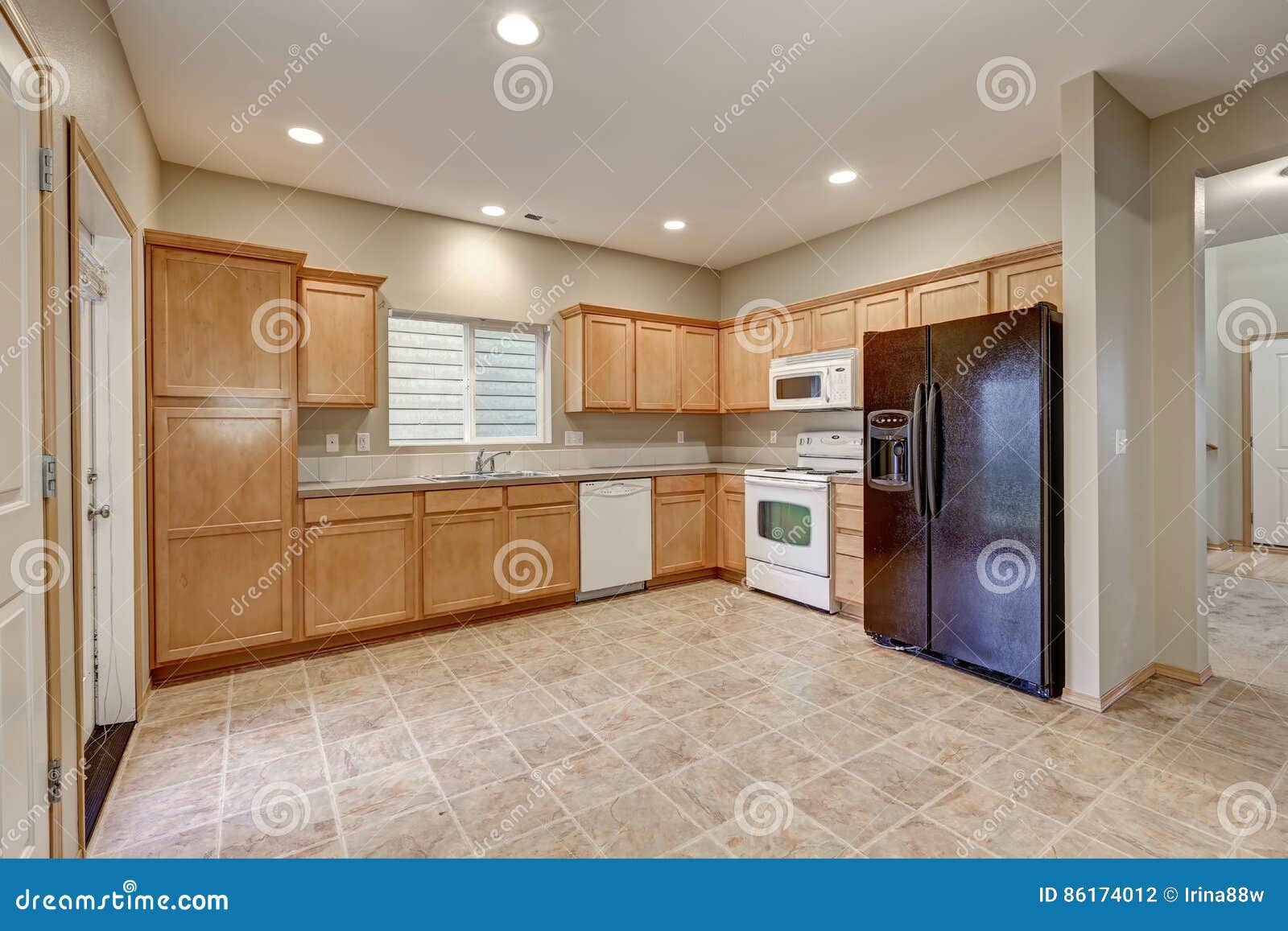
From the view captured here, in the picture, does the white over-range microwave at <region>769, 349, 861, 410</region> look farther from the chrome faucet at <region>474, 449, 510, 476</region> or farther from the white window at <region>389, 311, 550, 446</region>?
the chrome faucet at <region>474, 449, 510, 476</region>

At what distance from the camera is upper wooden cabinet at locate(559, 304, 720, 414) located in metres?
4.94

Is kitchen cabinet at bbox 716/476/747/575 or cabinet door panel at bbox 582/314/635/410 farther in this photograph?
kitchen cabinet at bbox 716/476/747/575

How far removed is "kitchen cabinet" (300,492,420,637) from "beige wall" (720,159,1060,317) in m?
3.56

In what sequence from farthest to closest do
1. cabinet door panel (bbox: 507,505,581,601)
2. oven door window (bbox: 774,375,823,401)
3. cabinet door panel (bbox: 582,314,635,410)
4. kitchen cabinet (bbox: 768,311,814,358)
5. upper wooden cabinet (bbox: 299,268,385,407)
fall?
1. cabinet door panel (bbox: 582,314,635,410)
2. kitchen cabinet (bbox: 768,311,814,358)
3. oven door window (bbox: 774,375,823,401)
4. cabinet door panel (bbox: 507,505,581,601)
5. upper wooden cabinet (bbox: 299,268,385,407)

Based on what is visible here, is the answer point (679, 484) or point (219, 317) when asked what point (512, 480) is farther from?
point (219, 317)

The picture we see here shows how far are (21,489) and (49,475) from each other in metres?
0.16

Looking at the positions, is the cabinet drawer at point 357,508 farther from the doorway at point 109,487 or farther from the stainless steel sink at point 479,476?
the doorway at point 109,487

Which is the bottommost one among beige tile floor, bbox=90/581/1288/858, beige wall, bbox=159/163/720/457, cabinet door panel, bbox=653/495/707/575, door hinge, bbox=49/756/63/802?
beige tile floor, bbox=90/581/1288/858

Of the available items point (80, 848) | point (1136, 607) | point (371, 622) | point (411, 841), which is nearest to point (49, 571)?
point (80, 848)

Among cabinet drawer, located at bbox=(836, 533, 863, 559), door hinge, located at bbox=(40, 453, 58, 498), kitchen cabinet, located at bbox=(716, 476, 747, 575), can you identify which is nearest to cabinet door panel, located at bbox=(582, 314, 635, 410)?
kitchen cabinet, located at bbox=(716, 476, 747, 575)

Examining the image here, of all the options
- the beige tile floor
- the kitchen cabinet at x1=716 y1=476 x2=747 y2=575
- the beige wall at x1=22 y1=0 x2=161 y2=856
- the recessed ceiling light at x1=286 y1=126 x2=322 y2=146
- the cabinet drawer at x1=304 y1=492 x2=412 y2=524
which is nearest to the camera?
the beige wall at x1=22 y1=0 x2=161 y2=856

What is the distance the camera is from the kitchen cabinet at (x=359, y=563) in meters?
3.54

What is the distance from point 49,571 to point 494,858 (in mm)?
1400

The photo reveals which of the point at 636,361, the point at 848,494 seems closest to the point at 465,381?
the point at 636,361
